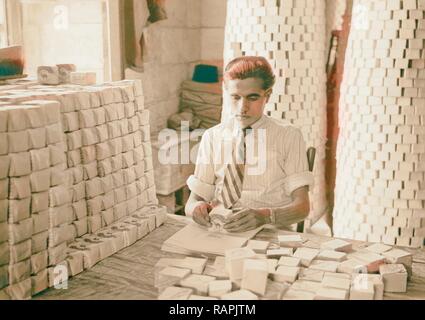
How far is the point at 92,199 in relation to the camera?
2.11 meters

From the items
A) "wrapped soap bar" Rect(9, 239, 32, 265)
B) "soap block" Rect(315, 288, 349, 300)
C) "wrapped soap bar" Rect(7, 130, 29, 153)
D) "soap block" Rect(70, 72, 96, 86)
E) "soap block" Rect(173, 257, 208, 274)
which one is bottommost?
"soap block" Rect(315, 288, 349, 300)

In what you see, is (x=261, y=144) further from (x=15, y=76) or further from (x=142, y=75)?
(x=142, y=75)

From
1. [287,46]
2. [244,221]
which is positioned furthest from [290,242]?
[287,46]

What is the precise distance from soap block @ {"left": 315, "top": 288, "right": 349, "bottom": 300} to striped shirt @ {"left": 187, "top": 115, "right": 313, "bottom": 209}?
94 cm

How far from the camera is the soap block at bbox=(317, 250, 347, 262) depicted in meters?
1.87

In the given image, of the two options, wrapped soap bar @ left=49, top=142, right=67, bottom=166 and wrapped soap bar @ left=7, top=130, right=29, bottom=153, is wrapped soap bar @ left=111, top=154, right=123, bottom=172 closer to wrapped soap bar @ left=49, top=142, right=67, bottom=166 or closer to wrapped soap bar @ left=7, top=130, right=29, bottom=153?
wrapped soap bar @ left=49, top=142, right=67, bottom=166

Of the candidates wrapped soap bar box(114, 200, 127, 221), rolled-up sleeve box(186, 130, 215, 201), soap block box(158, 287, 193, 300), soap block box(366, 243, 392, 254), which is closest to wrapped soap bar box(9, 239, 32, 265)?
soap block box(158, 287, 193, 300)

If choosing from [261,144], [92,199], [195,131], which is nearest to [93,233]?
[92,199]

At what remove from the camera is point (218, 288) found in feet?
5.34

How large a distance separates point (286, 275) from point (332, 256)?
0.25 metres

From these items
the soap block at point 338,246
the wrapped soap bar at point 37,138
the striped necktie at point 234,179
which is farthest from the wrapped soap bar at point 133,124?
the soap block at point 338,246

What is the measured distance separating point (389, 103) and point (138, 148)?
1747 millimetres

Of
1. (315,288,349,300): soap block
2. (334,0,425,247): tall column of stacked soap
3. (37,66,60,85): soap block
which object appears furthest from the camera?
(334,0,425,247): tall column of stacked soap

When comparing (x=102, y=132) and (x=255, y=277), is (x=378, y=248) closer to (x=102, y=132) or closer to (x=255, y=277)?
(x=255, y=277)
